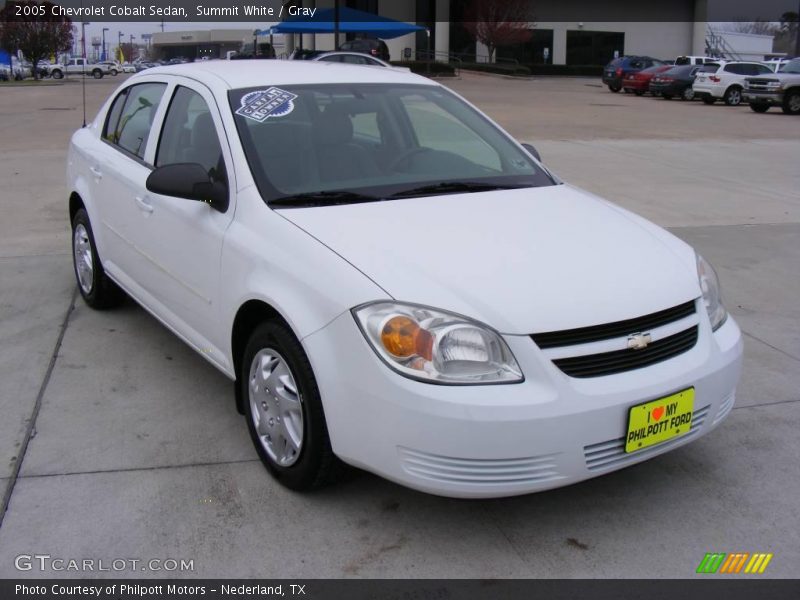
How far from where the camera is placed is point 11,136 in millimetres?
15602

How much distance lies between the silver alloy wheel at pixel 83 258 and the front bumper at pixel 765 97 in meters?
23.0

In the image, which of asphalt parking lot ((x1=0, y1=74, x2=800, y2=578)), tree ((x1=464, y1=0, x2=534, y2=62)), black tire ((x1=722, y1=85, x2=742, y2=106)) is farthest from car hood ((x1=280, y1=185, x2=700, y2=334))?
tree ((x1=464, y1=0, x2=534, y2=62))

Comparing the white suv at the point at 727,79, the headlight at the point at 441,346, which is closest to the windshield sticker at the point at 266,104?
the headlight at the point at 441,346

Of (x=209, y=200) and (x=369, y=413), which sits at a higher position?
(x=209, y=200)

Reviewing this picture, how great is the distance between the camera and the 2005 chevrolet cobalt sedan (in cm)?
276

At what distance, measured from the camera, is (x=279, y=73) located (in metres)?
4.29

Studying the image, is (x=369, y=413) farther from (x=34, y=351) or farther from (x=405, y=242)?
(x=34, y=351)

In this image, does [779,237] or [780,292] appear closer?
[780,292]

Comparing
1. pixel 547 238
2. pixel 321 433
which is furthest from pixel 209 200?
pixel 547 238

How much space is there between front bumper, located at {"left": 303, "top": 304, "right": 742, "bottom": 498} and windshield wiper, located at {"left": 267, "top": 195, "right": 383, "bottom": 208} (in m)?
0.79

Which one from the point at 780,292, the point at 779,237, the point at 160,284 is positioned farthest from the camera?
the point at 779,237

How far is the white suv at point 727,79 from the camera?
27.9 meters

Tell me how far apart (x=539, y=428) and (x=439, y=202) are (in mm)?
1287

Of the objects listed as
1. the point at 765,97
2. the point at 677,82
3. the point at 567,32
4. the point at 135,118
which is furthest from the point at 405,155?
the point at 567,32
